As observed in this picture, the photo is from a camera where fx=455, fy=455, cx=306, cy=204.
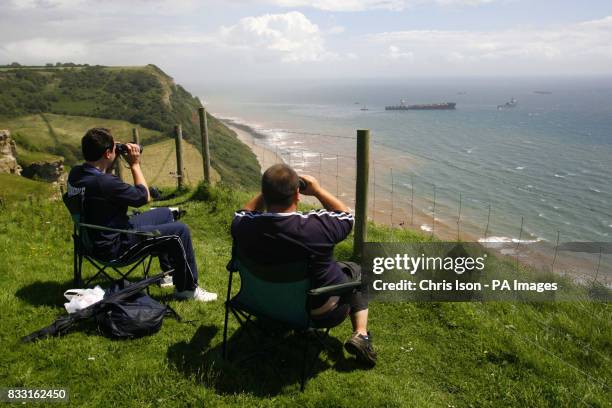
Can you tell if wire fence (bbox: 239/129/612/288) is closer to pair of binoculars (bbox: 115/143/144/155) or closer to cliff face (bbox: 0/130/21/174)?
cliff face (bbox: 0/130/21/174)

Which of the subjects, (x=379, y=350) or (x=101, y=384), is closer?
(x=101, y=384)

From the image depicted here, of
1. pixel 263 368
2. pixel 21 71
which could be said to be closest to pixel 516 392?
pixel 263 368

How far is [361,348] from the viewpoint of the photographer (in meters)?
3.99

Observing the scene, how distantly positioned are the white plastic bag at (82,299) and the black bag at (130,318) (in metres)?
0.23

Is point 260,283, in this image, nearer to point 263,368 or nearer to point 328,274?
point 328,274

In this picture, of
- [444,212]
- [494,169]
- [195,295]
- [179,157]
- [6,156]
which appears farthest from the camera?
[494,169]

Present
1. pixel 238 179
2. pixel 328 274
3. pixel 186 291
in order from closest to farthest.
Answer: pixel 328 274
pixel 186 291
pixel 238 179

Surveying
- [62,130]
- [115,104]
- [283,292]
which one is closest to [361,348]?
[283,292]

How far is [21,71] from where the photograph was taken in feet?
428

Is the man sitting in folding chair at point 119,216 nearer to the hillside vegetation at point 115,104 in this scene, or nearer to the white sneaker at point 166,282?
the white sneaker at point 166,282

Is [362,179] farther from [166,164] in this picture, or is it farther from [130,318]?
[166,164]

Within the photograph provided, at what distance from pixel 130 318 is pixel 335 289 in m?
2.13

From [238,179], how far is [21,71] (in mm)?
108529

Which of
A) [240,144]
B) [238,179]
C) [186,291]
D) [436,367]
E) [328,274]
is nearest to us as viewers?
[328,274]
